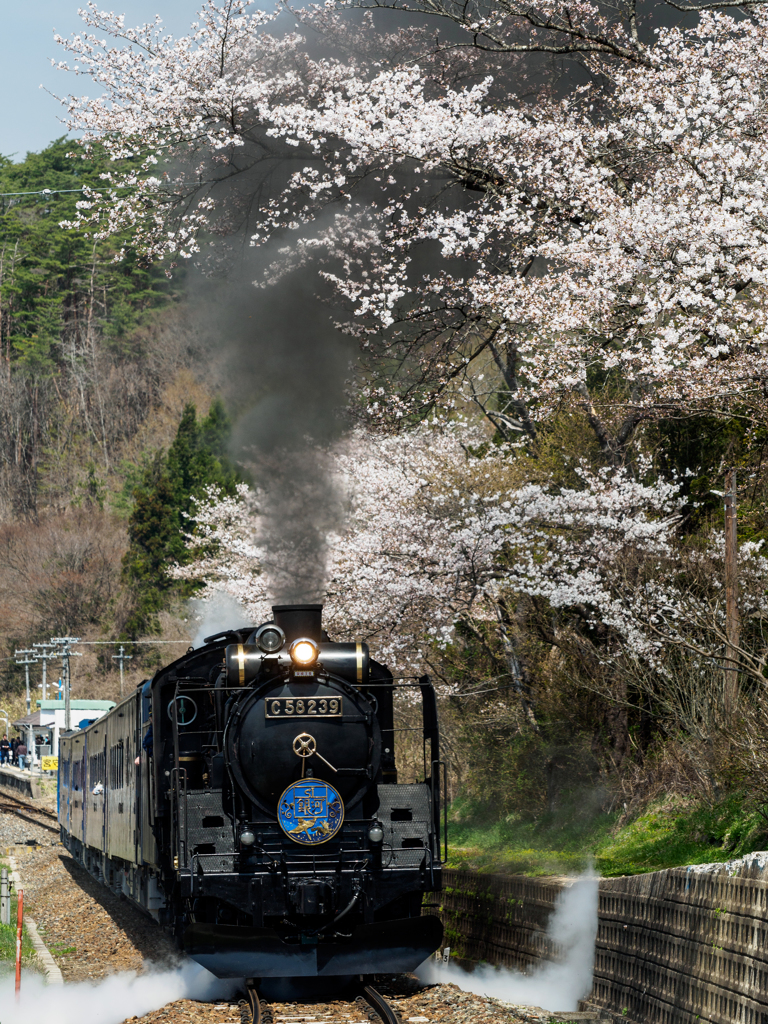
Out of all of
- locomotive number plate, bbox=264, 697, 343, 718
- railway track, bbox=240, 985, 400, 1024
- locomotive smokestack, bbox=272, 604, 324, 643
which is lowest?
railway track, bbox=240, 985, 400, 1024

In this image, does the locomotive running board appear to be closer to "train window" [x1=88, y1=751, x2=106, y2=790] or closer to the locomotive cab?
the locomotive cab

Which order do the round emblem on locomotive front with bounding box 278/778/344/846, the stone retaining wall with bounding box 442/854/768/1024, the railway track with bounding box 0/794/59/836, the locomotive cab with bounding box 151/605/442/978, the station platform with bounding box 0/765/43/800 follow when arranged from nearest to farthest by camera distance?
1. the stone retaining wall with bounding box 442/854/768/1024
2. the locomotive cab with bounding box 151/605/442/978
3. the round emblem on locomotive front with bounding box 278/778/344/846
4. the railway track with bounding box 0/794/59/836
5. the station platform with bounding box 0/765/43/800

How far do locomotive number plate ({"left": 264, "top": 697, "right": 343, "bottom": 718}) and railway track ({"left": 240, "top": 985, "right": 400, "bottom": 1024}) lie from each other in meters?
2.22

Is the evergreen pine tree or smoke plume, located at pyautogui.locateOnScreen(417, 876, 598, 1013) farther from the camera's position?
the evergreen pine tree

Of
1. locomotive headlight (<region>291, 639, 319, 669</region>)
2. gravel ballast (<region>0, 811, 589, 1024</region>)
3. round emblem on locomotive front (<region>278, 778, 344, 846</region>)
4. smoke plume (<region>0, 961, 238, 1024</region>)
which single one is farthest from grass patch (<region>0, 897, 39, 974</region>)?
locomotive headlight (<region>291, 639, 319, 669</region>)

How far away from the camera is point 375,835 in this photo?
973 cm

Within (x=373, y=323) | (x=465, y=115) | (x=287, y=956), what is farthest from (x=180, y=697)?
(x=465, y=115)

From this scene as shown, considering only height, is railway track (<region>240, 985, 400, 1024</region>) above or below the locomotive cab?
below

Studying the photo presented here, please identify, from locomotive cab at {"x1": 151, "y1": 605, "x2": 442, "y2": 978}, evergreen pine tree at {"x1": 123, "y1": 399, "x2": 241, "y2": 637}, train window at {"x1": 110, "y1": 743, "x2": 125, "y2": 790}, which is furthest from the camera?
evergreen pine tree at {"x1": 123, "y1": 399, "x2": 241, "y2": 637}

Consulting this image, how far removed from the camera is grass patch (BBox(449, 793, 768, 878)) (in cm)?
1152

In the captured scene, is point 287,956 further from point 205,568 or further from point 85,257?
point 85,257

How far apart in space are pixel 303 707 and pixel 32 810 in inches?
1170

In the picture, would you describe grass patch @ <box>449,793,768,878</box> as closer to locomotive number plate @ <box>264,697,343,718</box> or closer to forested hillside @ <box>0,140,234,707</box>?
locomotive number plate @ <box>264,697,343,718</box>

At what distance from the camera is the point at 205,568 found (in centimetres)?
2977
